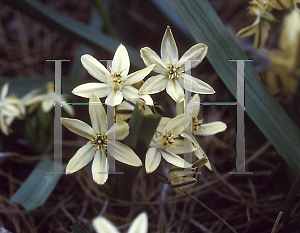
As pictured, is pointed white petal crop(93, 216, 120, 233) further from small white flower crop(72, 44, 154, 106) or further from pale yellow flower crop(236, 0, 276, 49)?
pale yellow flower crop(236, 0, 276, 49)

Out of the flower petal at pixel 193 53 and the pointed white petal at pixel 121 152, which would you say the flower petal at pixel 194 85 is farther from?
the pointed white petal at pixel 121 152

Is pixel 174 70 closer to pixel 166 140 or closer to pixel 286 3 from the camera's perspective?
pixel 166 140

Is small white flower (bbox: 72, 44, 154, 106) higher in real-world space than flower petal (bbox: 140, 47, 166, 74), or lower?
lower

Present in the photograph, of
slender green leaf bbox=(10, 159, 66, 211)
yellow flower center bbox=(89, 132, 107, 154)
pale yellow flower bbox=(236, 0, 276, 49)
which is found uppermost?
pale yellow flower bbox=(236, 0, 276, 49)

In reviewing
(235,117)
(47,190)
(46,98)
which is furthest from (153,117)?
(46,98)

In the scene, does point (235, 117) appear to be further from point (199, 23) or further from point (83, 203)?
point (83, 203)

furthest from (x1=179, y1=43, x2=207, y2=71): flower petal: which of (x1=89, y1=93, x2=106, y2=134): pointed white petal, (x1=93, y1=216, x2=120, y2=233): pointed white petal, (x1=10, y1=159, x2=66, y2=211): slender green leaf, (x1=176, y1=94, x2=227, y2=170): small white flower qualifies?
(x1=10, y1=159, x2=66, y2=211): slender green leaf

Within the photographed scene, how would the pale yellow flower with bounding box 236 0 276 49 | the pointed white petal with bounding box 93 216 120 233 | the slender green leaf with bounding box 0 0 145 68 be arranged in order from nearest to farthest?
the pointed white petal with bounding box 93 216 120 233 < the pale yellow flower with bounding box 236 0 276 49 < the slender green leaf with bounding box 0 0 145 68
